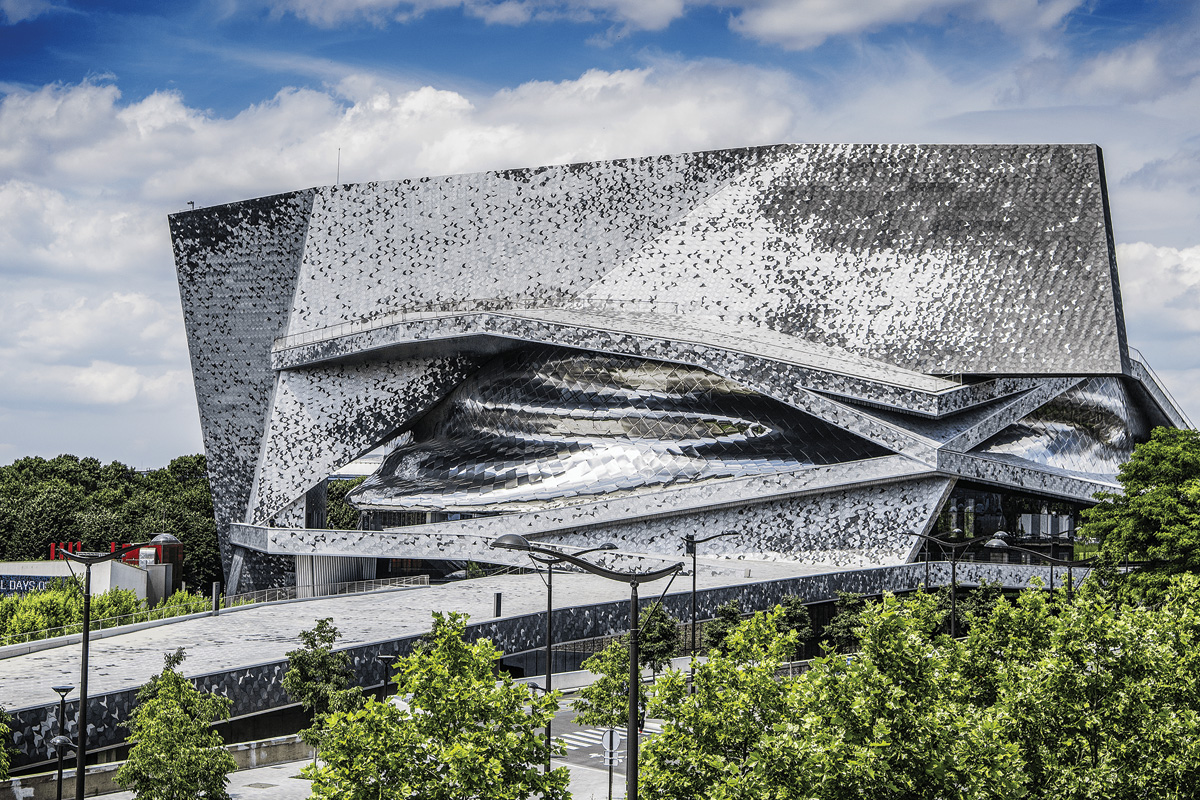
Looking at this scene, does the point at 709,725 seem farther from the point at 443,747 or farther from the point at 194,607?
the point at 194,607

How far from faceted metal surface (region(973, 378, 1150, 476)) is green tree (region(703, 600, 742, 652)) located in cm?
1492

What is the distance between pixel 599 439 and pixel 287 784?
27.3 m

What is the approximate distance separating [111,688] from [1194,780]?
21.3 m

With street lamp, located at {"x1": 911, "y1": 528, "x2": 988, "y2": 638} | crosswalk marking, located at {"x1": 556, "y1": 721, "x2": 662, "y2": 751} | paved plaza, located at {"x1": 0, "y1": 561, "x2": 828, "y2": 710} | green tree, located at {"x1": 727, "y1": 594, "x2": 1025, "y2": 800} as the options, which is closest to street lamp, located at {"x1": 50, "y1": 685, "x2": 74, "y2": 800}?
A: paved plaza, located at {"x1": 0, "y1": 561, "x2": 828, "y2": 710}

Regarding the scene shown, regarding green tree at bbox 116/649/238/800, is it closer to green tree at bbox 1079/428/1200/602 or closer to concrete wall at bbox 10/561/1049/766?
concrete wall at bbox 10/561/1049/766

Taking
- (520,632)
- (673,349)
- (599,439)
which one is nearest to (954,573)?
(520,632)

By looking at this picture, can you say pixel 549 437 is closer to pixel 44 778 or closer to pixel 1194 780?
pixel 44 778

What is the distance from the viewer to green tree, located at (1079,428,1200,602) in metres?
32.9

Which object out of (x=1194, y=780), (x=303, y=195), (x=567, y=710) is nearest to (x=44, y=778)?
(x=567, y=710)

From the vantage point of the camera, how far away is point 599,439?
50.8 meters

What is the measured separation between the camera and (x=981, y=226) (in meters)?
50.0

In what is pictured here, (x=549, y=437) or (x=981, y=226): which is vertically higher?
(x=981, y=226)

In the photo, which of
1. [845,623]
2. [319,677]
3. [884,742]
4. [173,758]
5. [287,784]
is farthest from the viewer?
[845,623]

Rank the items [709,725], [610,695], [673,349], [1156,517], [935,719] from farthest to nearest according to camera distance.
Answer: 1. [673,349]
2. [1156,517]
3. [610,695]
4. [709,725]
5. [935,719]
